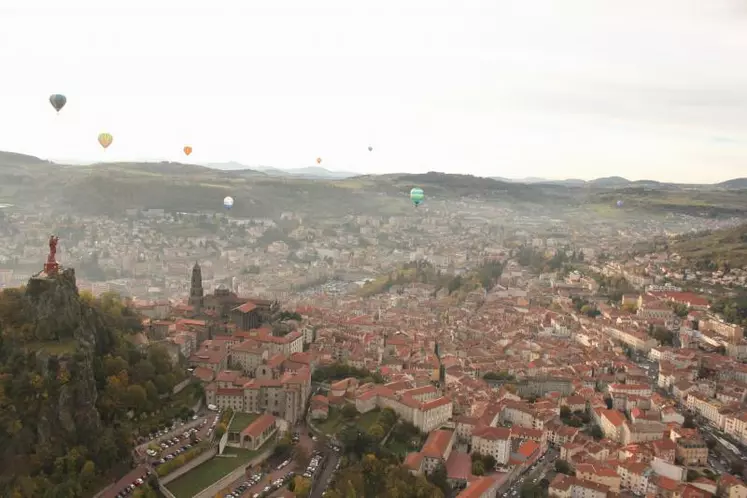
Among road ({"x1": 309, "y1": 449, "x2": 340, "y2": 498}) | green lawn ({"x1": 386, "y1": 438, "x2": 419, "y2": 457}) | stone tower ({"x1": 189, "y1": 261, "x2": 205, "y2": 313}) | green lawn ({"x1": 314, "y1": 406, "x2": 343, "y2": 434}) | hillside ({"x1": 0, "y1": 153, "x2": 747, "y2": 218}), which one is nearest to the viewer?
road ({"x1": 309, "y1": 449, "x2": 340, "y2": 498})

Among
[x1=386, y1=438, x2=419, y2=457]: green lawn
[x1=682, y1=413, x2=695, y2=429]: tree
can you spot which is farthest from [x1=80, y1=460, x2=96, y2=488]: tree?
[x1=682, y1=413, x2=695, y2=429]: tree

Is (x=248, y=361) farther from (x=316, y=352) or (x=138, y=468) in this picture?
(x=138, y=468)

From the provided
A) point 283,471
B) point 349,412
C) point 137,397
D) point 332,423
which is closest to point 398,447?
point 349,412

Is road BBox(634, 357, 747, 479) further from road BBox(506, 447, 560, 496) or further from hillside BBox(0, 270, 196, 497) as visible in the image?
hillside BBox(0, 270, 196, 497)

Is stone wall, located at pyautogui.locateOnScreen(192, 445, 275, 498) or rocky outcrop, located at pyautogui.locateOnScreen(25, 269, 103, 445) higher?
rocky outcrop, located at pyautogui.locateOnScreen(25, 269, 103, 445)

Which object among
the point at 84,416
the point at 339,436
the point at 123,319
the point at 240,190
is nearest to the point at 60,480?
the point at 84,416

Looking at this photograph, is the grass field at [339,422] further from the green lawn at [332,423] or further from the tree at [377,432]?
the tree at [377,432]
